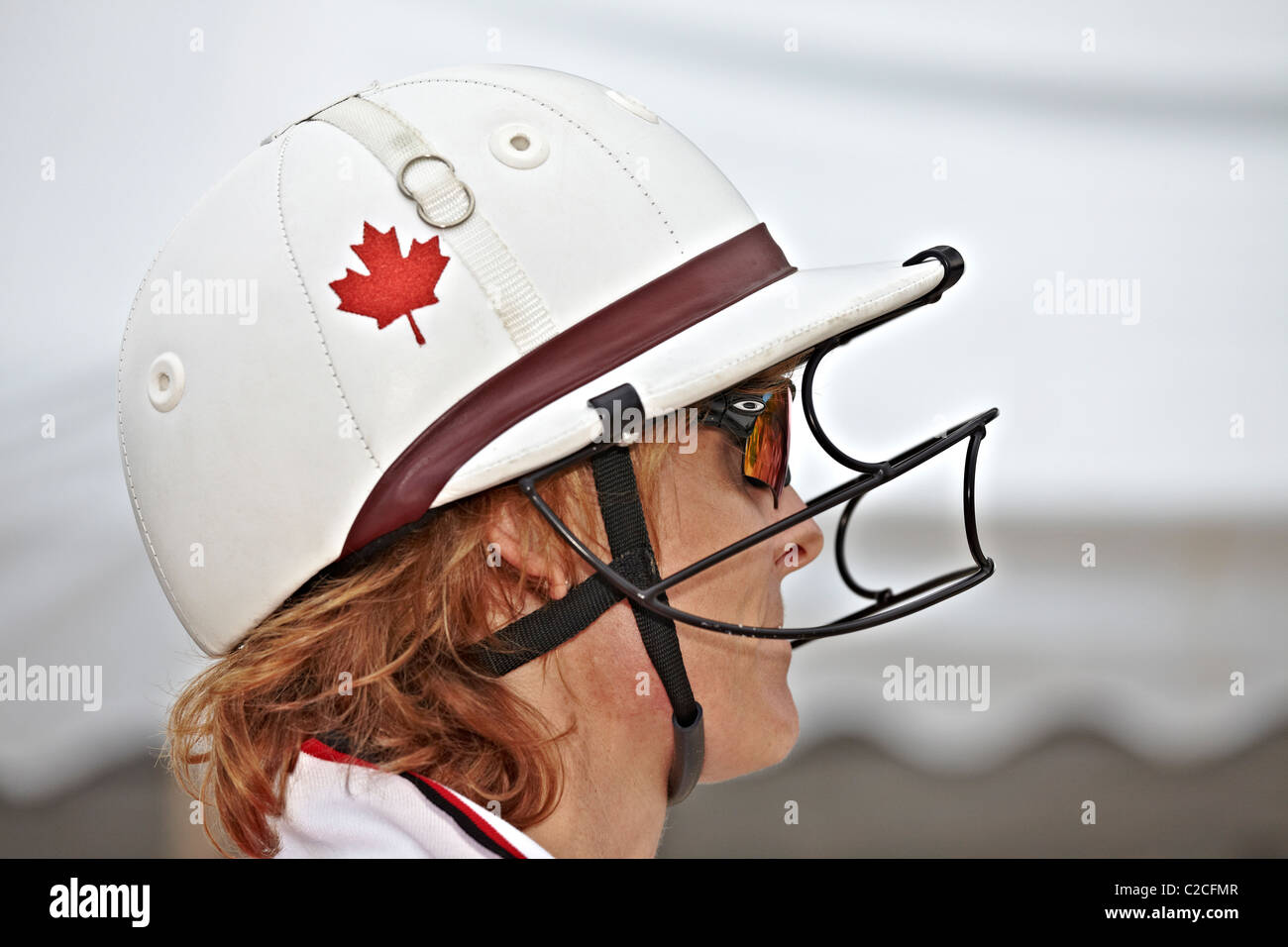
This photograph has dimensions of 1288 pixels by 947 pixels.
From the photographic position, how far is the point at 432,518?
3.79ft

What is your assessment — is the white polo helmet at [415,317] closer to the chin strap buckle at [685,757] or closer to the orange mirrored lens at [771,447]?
the orange mirrored lens at [771,447]

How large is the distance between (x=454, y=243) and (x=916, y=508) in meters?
1.95

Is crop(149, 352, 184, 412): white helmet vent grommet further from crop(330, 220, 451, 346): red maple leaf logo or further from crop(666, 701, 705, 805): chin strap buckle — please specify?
crop(666, 701, 705, 805): chin strap buckle

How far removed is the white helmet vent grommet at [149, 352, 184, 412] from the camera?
45.9 inches

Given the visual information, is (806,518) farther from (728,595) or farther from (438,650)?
(438,650)

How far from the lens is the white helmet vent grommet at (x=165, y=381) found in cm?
117

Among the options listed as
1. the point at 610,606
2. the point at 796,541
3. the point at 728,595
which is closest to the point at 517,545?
the point at 610,606

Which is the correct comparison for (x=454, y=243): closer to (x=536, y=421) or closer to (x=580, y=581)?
(x=536, y=421)

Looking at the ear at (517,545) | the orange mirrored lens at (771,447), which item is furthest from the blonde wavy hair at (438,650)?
the orange mirrored lens at (771,447)

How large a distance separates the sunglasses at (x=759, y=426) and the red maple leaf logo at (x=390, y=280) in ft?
1.15

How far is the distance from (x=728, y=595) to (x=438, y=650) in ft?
1.11

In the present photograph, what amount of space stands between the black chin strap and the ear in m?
0.04

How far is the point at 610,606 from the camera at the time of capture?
1.17 meters

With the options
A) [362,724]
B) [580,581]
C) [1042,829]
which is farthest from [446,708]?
[1042,829]
